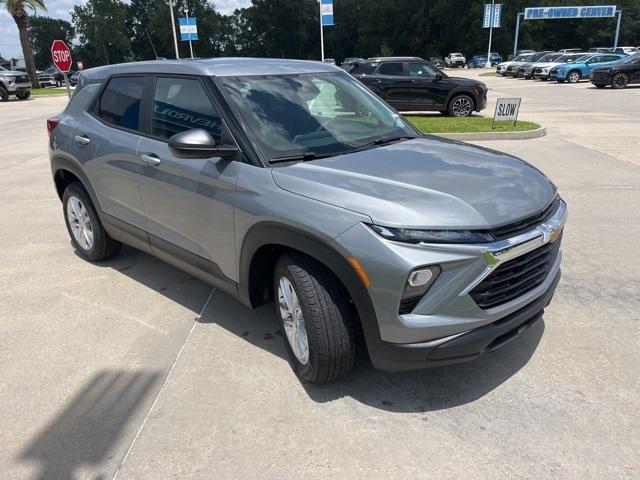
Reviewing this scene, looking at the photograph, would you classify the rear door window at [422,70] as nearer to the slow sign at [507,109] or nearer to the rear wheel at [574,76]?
the slow sign at [507,109]

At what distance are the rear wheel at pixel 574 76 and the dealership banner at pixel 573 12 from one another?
36603 millimetres

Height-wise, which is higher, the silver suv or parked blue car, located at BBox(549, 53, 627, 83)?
the silver suv

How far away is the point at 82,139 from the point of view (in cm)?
439

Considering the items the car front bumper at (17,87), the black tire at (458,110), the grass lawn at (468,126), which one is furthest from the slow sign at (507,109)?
the car front bumper at (17,87)

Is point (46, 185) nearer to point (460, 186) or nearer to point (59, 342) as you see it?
point (59, 342)

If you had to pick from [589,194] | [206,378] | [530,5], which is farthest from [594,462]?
[530,5]

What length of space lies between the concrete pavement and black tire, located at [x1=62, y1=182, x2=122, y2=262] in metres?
0.26

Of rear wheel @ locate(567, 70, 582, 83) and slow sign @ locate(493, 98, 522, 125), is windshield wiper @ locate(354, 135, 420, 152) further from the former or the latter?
rear wheel @ locate(567, 70, 582, 83)

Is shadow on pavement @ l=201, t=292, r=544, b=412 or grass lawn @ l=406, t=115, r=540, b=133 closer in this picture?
shadow on pavement @ l=201, t=292, r=544, b=412

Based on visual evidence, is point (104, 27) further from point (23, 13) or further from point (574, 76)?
point (574, 76)

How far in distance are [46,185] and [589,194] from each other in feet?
25.9

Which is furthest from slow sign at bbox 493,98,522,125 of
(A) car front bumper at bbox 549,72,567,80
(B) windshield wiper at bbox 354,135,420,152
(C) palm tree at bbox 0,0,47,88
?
(C) palm tree at bbox 0,0,47,88

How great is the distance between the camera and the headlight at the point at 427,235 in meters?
2.40

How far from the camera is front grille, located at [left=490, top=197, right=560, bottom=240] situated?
2.51 m
